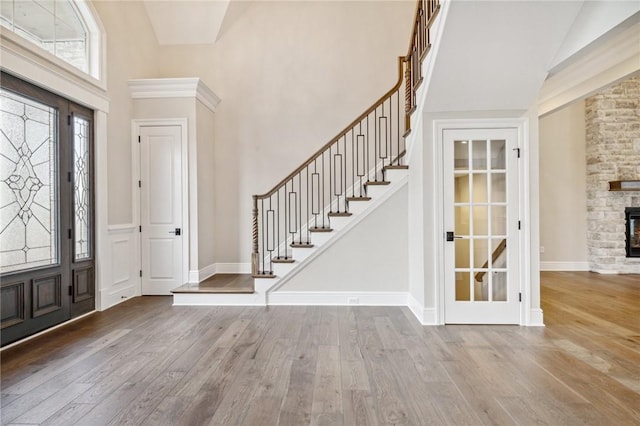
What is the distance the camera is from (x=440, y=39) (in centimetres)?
293

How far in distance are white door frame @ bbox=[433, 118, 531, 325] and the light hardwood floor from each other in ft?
1.12

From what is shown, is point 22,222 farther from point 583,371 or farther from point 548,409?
point 583,371

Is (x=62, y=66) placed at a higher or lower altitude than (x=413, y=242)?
higher

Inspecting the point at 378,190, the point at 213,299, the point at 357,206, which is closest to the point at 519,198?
the point at 378,190

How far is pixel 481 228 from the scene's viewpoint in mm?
3822

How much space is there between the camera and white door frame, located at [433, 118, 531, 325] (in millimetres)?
3725

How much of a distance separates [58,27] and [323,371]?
4.78 meters

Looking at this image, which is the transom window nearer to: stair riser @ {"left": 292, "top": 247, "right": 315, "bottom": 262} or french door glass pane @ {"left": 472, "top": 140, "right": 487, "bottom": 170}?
stair riser @ {"left": 292, "top": 247, "right": 315, "bottom": 262}

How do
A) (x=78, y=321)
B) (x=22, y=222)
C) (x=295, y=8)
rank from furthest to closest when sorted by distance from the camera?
(x=295, y=8) → (x=78, y=321) → (x=22, y=222)

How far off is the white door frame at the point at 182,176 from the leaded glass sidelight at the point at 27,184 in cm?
132

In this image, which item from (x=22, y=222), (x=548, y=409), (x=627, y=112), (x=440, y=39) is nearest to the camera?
(x=548, y=409)

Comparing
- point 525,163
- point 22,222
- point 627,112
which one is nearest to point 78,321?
point 22,222

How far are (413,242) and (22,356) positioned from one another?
4.08 m

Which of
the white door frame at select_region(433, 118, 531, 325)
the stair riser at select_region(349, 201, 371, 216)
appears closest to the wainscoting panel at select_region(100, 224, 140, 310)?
the stair riser at select_region(349, 201, 371, 216)
